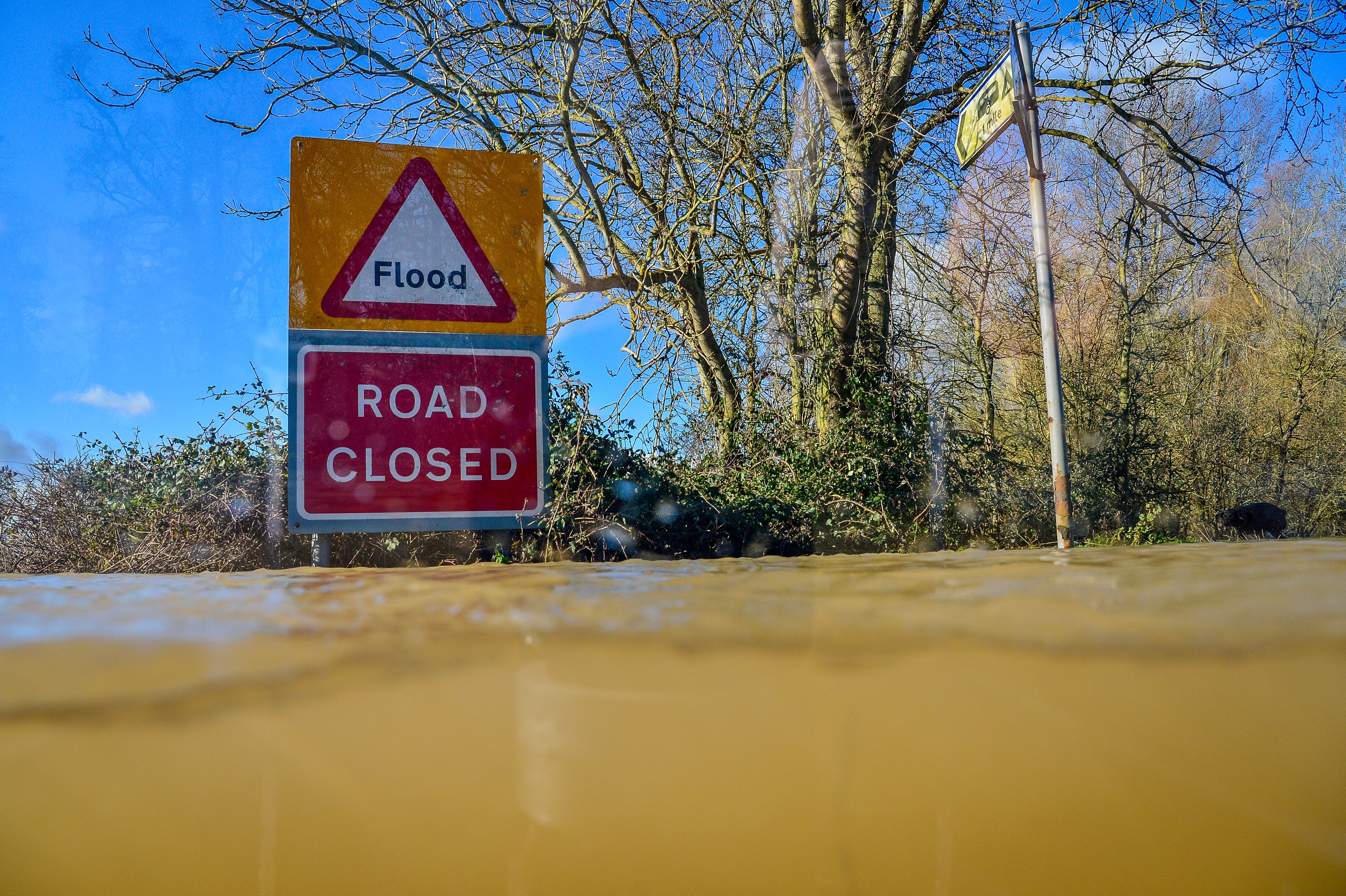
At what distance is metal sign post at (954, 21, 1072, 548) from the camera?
3547 mm

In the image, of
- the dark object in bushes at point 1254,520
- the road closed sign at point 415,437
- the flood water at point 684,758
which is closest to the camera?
the flood water at point 684,758

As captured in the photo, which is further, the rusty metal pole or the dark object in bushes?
the dark object in bushes

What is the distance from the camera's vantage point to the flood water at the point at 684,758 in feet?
0.60

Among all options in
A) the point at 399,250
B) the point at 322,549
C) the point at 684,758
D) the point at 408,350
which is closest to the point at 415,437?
the point at 408,350

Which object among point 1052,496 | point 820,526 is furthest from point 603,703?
point 1052,496

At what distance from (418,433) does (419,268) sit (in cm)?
50

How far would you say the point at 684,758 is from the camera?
0.66 ft

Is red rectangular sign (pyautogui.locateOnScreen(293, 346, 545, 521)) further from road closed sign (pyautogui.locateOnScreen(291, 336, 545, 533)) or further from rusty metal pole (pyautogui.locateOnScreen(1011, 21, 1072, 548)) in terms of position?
rusty metal pole (pyautogui.locateOnScreen(1011, 21, 1072, 548))

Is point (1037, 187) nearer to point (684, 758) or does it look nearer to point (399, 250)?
point (399, 250)

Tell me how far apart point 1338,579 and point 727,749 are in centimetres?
29

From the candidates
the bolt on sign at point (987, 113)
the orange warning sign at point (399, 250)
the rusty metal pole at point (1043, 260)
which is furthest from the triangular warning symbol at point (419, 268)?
the bolt on sign at point (987, 113)

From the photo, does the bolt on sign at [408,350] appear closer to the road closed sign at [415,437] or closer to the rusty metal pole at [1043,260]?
the road closed sign at [415,437]

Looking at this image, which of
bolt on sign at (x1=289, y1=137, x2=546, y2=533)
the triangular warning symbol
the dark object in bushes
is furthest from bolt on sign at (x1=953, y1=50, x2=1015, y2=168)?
the dark object in bushes

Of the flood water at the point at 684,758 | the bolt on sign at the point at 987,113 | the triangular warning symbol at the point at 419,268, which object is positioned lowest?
the flood water at the point at 684,758
